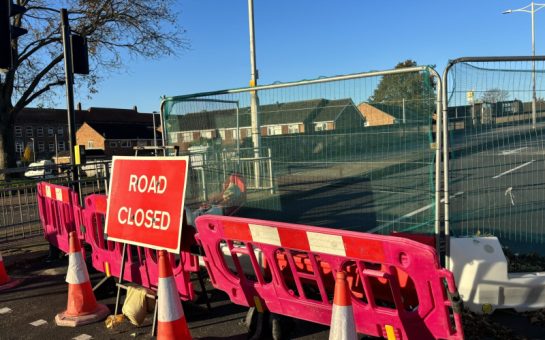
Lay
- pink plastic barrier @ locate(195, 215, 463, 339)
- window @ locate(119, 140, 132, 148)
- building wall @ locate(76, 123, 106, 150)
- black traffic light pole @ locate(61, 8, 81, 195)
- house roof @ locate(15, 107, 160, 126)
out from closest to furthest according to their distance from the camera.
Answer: pink plastic barrier @ locate(195, 215, 463, 339)
black traffic light pole @ locate(61, 8, 81, 195)
building wall @ locate(76, 123, 106, 150)
window @ locate(119, 140, 132, 148)
house roof @ locate(15, 107, 160, 126)

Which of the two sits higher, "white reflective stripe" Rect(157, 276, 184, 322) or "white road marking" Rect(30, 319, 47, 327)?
"white reflective stripe" Rect(157, 276, 184, 322)

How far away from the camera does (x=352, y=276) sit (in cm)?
352

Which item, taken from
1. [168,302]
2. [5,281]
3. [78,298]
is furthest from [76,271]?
[5,281]

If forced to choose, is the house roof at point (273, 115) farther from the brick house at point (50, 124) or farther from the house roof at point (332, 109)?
the brick house at point (50, 124)

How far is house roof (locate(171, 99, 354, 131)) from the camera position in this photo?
5.50m

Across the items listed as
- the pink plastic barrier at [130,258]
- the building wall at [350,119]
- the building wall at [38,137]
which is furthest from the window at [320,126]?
the building wall at [38,137]

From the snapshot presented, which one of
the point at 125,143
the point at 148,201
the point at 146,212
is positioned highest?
the point at 125,143

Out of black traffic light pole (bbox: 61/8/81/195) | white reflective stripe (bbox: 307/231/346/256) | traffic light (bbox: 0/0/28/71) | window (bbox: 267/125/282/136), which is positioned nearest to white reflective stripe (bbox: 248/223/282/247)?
white reflective stripe (bbox: 307/231/346/256)

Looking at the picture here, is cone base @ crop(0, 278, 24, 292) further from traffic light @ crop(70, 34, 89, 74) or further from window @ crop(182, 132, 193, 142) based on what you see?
traffic light @ crop(70, 34, 89, 74)

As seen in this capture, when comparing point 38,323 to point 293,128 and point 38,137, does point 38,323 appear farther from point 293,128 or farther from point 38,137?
point 38,137

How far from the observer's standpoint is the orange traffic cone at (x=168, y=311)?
3586mm

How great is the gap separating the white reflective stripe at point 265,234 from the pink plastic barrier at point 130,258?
818 mm

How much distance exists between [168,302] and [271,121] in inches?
127

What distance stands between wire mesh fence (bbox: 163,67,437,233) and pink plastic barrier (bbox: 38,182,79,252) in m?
2.09
